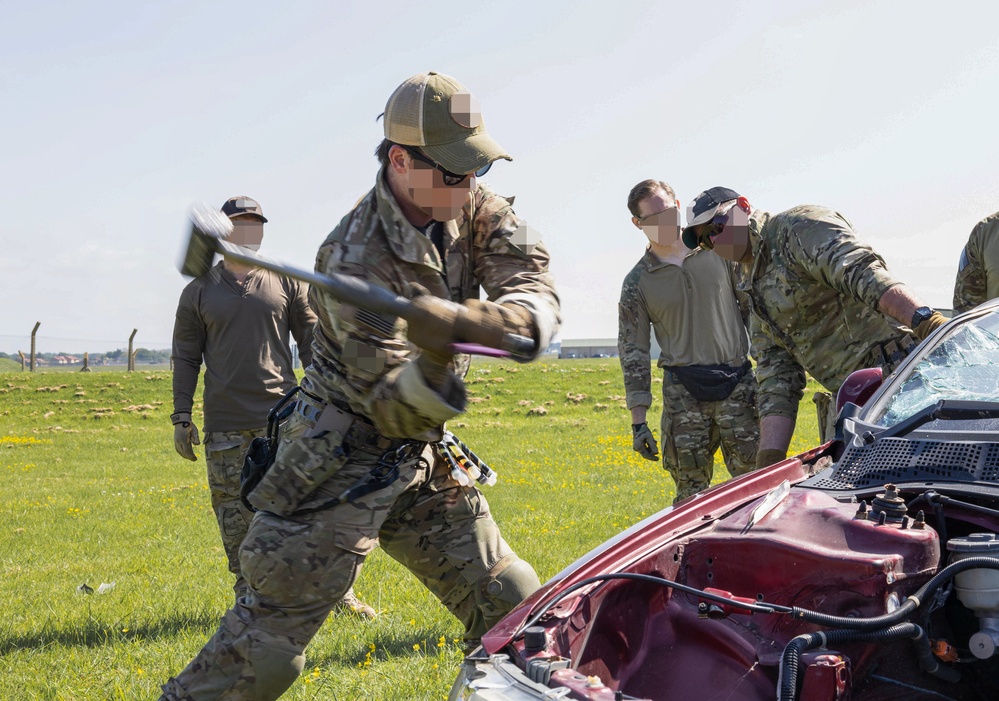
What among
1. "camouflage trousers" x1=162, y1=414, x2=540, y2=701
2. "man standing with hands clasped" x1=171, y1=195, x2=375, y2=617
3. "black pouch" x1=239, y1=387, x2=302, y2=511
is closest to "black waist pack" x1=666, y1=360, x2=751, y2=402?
"man standing with hands clasped" x1=171, y1=195, x2=375, y2=617

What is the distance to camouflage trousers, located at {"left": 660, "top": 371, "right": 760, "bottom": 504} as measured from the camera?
5.87 m

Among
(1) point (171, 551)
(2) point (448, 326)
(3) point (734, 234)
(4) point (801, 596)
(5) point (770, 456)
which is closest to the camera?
(2) point (448, 326)

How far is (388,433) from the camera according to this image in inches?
119

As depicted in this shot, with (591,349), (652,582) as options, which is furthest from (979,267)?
(591,349)

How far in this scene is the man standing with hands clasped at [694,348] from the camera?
19.3 ft

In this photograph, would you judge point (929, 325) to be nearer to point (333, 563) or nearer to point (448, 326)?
point (448, 326)

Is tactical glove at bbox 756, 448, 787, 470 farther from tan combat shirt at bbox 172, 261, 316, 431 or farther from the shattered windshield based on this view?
tan combat shirt at bbox 172, 261, 316, 431

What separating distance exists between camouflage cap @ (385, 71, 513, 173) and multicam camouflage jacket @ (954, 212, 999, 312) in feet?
12.9

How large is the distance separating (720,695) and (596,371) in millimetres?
24318

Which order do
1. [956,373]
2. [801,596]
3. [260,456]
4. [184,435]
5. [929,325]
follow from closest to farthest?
[801,596]
[260,456]
[956,373]
[929,325]
[184,435]

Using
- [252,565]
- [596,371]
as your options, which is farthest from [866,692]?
[596,371]

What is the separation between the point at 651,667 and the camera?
8.78ft

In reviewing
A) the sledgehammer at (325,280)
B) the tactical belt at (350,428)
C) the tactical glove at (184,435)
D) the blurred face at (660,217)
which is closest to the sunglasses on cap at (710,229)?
the blurred face at (660,217)

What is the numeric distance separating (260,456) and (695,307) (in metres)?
3.39
